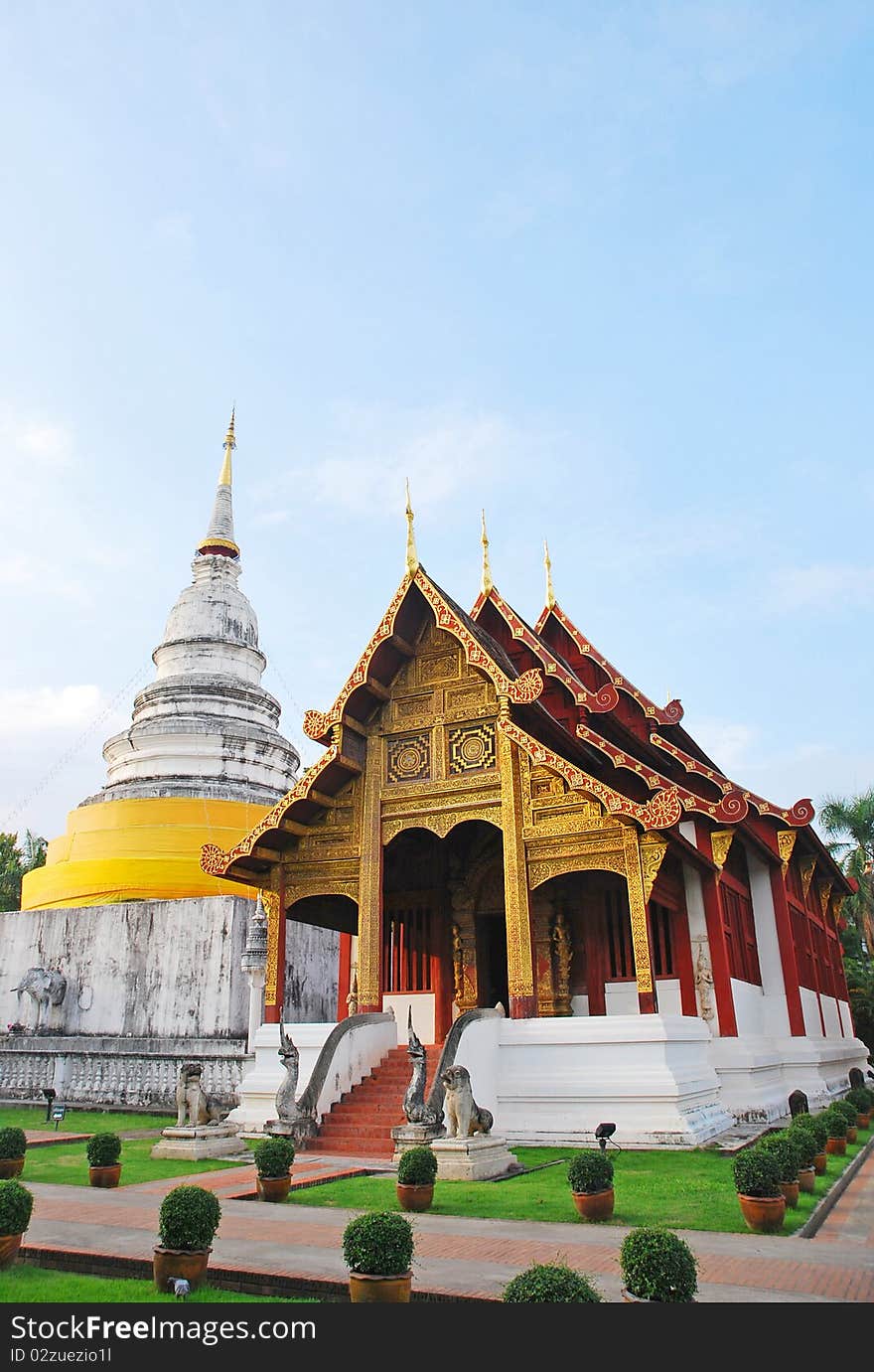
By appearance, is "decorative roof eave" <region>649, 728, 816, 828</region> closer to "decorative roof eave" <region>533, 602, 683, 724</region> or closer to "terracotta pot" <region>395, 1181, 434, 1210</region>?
"decorative roof eave" <region>533, 602, 683, 724</region>

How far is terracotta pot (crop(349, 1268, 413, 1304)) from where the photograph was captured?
14.7 ft

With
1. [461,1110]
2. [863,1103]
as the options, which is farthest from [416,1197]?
[863,1103]

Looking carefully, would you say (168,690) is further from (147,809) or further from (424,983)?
(424,983)

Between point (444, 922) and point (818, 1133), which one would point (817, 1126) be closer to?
point (818, 1133)

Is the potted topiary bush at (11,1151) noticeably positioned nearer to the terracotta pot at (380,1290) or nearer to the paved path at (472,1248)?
the paved path at (472,1248)

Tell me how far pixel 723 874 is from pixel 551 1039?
14.5 feet

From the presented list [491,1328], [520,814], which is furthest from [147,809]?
[491,1328]

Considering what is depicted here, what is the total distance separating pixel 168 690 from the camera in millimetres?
24922

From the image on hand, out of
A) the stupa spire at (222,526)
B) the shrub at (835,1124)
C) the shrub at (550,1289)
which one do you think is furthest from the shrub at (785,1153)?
the stupa spire at (222,526)

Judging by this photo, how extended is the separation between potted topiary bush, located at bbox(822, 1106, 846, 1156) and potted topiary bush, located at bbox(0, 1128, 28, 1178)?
7.99m

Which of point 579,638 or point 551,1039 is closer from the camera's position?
point 551,1039

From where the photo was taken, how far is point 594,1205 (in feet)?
22.1

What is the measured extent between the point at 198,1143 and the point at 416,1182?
4194 millimetres

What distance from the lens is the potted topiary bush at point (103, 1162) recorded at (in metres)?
8.78
